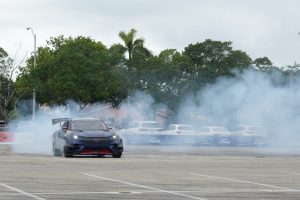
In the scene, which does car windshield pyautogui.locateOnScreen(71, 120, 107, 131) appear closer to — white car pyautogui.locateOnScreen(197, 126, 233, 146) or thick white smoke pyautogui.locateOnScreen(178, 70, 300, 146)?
thick white smoke pyautogui.locateOnScreen(178, 70, 300, 146)

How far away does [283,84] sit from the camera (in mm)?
48812

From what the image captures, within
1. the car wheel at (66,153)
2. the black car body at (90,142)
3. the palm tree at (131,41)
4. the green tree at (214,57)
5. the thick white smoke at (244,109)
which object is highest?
the palm tree at (131,41)

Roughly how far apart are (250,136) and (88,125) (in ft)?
71.0

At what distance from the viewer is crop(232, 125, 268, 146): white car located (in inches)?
2052

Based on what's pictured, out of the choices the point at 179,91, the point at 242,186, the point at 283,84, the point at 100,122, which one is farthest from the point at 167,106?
the point at 242,186

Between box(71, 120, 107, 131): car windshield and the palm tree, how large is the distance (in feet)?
214

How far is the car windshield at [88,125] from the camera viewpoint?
105ft

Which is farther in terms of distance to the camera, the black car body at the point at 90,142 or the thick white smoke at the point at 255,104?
the thick white smoke at the point at 255,104

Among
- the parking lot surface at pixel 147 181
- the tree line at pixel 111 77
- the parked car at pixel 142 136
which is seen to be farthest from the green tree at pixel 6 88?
the parking lot surface at pixel 147 181

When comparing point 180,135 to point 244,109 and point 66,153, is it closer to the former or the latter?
point 244,109

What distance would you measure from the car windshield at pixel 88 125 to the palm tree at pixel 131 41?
6510 cm

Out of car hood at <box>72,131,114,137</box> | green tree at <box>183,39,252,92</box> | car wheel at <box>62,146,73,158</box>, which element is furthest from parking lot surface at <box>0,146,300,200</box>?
green tree at <box>183,39,252,92</box>

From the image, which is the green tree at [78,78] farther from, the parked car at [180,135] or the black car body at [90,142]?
the black car body at [90,142]

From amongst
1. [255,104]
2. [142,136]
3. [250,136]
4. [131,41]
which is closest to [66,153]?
[255,104]
